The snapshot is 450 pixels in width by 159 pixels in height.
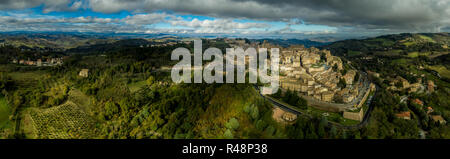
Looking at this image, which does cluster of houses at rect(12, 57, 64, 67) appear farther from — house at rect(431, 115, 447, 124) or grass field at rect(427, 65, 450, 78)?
grass field at rect(427, 65, 450, 78)

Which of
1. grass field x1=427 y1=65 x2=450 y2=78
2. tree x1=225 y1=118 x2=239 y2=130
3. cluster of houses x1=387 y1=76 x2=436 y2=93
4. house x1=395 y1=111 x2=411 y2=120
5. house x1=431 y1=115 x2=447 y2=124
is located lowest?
house x1=431 y1=115 x2=447 y2=124

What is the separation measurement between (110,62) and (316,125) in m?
43.3

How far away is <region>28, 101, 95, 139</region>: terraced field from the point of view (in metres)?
22.3

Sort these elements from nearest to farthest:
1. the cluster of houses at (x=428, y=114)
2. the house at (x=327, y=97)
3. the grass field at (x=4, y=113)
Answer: the grass field at (x=4, y=113), the cluster of houses at (x=428, y=114), the house at (x=327, y=97)

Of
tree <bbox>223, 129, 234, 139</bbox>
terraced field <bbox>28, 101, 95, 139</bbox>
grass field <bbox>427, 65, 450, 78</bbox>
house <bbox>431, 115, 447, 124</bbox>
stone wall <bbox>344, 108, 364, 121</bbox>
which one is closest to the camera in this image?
tree <bbox>223, 129, 234, 139</bbox>

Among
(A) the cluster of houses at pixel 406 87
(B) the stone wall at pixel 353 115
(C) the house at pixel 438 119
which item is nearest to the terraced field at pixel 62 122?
(B) the stone wall at pixel 353 115

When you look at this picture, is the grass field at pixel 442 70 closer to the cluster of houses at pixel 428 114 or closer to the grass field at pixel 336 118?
the cluster of houses at pixel 428 114

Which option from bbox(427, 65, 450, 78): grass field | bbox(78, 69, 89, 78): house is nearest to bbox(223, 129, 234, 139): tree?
bbox(78, 69, 89, 78): house

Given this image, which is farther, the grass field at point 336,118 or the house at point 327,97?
the house at point 327,97

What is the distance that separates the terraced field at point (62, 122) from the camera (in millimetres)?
22289

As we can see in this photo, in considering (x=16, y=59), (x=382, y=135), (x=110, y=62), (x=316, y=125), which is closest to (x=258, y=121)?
(x=316, y=125)

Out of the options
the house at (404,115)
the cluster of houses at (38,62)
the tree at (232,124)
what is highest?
the cluster of houses at (38,62)

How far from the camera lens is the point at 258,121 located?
68.0 feet

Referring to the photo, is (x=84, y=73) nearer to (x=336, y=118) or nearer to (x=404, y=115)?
(x=336, y=118)
